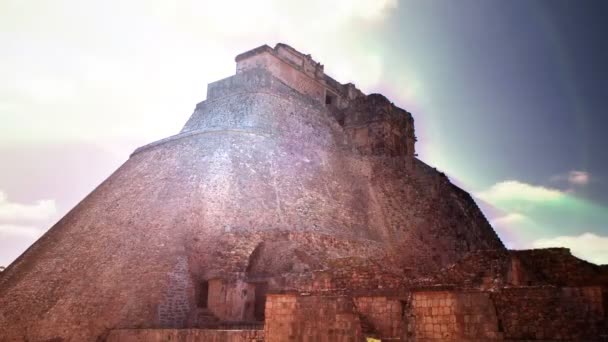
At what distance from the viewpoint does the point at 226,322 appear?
15773mm

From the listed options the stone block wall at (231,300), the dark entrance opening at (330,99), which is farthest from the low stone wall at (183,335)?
the dark entrance opening at (330,99)

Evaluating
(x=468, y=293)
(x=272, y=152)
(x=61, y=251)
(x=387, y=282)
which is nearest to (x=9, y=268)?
(x=61, y=251)

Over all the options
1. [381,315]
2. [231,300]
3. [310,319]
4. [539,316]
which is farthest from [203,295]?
[539,316]

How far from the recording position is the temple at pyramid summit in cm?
1018

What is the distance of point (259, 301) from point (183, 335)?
3260 millimetres

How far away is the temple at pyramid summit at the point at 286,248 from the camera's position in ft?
33.4

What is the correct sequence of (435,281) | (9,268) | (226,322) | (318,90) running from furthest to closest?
(318,90) → (9,268) → (226,322) → (435,281)

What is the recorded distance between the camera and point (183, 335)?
13719 mm

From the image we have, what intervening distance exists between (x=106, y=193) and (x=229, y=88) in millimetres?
7994

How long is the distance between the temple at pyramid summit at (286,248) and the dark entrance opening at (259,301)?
0.07 m

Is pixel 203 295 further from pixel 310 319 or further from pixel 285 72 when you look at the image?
pixel 285 72

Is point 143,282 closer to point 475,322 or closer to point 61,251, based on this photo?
point 61,251

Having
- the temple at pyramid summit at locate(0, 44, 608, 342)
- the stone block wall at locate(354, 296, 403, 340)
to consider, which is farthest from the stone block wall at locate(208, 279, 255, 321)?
the stone block wall at locate(354, 296, 403, 340)

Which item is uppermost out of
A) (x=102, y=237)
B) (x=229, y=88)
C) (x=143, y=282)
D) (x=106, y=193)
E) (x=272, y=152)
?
(x=229, y=88)
